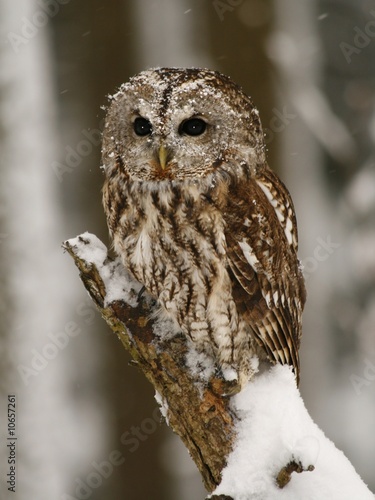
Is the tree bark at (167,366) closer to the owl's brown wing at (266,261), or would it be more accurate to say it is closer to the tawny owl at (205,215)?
the tawny owl at (205,215)

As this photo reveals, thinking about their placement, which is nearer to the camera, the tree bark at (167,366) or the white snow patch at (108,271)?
the tree bark at (167,366)

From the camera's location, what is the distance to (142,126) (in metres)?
2.35

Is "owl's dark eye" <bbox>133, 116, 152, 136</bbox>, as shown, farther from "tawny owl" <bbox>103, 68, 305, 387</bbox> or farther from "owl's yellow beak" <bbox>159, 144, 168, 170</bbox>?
"owl's yellow beak" <bbox>159, 144, 168, 170</bbox>

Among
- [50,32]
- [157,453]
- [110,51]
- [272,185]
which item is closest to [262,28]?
[110,51]

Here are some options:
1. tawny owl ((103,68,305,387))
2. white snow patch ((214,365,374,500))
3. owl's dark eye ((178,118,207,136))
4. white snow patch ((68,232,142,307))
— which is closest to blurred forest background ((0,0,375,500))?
white snow patch ((68,232,142,307))

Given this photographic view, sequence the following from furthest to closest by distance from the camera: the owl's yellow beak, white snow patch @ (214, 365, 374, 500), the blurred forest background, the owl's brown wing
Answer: the blurred forest background < the owl's brown wing < the owl's yellow beak < white snow patch @ (214, 365, 374, 500)

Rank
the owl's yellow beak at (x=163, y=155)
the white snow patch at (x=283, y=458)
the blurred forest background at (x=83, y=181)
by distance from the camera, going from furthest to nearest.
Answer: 1. the blurred forest background at (x=83, y=181)
2. the owl's yellow beak at (x=163, y=155)
3. the white snow patch at (x=283, y=458)

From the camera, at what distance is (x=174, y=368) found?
2377mm

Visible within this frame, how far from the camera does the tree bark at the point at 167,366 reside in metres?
2.28

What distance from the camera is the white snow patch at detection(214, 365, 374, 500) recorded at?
79.7 inches

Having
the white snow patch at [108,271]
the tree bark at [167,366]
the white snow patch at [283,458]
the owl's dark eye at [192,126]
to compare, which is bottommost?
the white snow patch at [283,458]

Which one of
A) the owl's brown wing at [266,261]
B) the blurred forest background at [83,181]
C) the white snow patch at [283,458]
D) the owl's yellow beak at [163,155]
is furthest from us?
the blurred forest background at [83,181]

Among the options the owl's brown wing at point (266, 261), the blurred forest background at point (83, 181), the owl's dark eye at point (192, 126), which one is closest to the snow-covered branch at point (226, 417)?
the owl's brown wing at point (266, 261)

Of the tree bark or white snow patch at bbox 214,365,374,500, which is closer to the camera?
white snow patch at bbox 214,365,374,500
